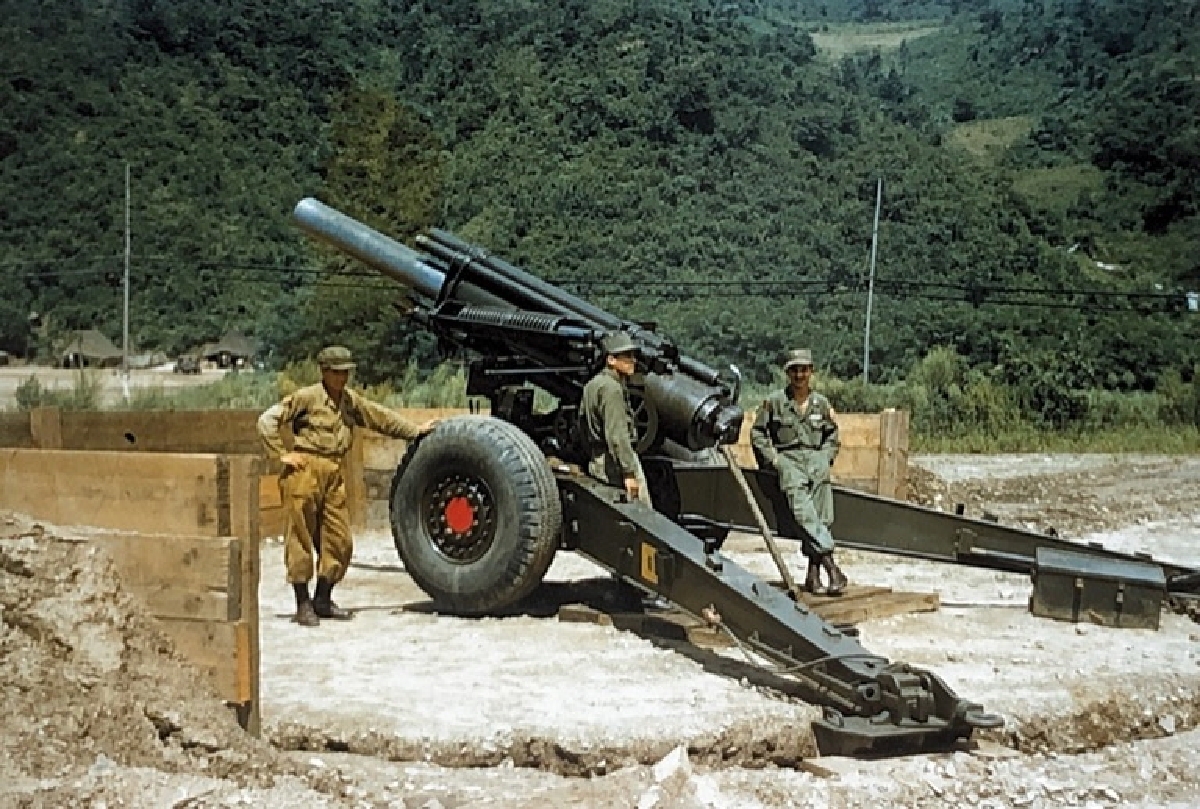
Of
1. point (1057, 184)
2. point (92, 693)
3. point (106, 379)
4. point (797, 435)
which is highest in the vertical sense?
point (1057, 184)

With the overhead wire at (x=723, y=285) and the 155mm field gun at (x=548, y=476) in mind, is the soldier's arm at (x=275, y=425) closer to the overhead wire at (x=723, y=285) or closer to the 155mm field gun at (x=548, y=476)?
the 155mm field gun at (x=548, y=476)

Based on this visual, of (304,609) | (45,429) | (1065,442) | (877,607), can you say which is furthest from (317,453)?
Result: (1065,442)

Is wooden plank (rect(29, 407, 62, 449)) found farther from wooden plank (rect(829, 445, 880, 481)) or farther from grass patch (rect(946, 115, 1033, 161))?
grass patch (rect(946, 115, 1033, 161))

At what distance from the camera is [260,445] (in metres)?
11.7

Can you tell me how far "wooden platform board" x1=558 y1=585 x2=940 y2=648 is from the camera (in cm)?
806

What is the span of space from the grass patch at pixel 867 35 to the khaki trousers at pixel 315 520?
2508 inches

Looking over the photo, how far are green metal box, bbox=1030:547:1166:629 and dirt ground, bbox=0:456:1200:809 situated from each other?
0.45ft

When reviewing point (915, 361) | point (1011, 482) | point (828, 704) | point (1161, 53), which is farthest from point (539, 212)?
point (1161, 53)

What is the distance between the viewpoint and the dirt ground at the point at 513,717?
17.0ft

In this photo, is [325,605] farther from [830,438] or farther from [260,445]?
[260,445]

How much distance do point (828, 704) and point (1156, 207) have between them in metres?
45.7

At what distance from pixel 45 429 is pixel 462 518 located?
335cm

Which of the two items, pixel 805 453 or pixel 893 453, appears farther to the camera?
pixel 893 453

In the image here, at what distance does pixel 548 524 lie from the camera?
8273mm
